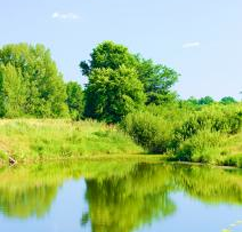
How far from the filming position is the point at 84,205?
1703cm

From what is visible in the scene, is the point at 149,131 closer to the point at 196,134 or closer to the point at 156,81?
the point at 196,134

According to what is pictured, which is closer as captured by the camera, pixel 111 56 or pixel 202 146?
pixel 202 146

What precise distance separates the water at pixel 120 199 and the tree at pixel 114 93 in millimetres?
16139

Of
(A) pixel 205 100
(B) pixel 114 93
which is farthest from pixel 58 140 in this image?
(A) pixel 205 100

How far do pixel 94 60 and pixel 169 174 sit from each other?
88.1 ft

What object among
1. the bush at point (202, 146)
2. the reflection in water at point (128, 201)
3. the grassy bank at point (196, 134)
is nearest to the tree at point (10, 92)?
the grassy bank at point (196, 134)

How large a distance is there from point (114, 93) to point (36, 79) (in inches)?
870

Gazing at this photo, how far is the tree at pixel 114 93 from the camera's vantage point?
43.0 meters

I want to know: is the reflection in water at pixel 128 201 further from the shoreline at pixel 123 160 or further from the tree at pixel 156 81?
the tree at pixel 156 81

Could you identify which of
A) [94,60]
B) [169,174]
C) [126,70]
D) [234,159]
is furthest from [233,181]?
[94,60]

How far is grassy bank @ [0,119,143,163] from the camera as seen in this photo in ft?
98.0

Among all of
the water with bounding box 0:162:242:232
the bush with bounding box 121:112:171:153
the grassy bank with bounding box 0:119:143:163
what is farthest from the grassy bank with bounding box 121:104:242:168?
the water with bounding box 0:162:242:232

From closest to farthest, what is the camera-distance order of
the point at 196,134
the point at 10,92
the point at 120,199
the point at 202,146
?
the point at 120,199, the point at 202,146, the point at 196,134, the point at 10,92

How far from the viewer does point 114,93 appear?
43250 mm
